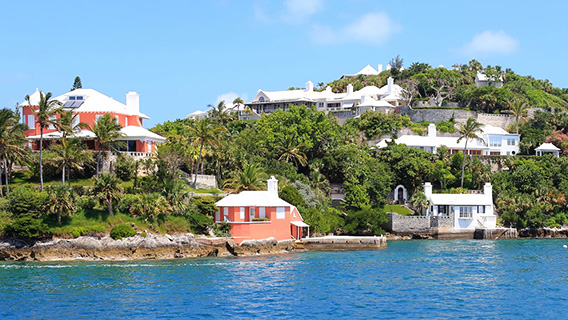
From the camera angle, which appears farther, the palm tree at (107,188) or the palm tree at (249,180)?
Result: the palm tree at (249,180)

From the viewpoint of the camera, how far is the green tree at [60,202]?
5175 centimetres

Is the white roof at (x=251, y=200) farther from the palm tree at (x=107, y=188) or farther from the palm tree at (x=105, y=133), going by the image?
the palm tree at (x=105, y=133)

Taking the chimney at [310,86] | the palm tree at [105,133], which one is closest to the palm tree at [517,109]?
the chimney at [310,86]

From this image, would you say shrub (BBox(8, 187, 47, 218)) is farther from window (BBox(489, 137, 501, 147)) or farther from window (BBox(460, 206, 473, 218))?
window (BBox(489, 137, 501, 147))

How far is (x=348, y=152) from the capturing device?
266 ft

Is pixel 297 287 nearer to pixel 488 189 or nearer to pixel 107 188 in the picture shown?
pixel 107 188

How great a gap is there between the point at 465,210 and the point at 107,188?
39462mm

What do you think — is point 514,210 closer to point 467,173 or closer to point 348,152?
point 467,173

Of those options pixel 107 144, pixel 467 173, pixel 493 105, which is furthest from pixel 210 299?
pixel 493 105

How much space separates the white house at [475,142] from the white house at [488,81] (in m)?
23.3

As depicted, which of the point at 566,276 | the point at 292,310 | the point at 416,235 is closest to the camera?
the point at 292,310

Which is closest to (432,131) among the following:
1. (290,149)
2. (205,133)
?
(290,149)

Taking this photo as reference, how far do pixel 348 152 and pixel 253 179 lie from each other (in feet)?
65.1

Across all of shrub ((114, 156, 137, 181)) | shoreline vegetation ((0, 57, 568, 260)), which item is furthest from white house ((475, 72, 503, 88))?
shrub ((114, 156, 137, 181))
